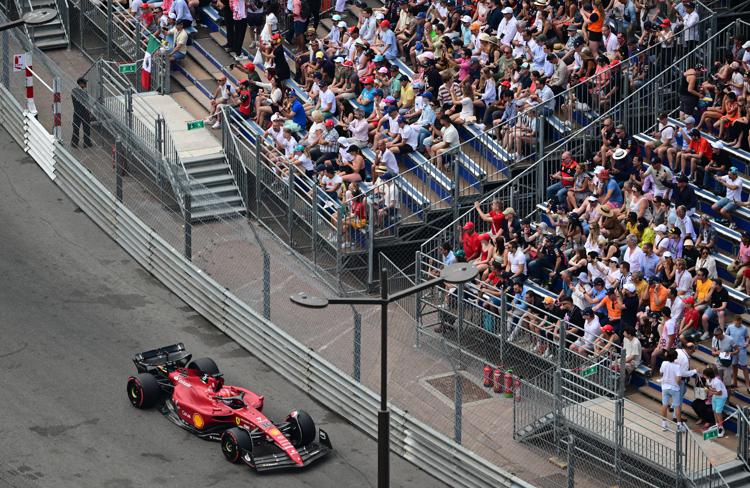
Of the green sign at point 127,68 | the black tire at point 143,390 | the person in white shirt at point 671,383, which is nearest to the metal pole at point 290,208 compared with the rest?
the black tire at point 143,390

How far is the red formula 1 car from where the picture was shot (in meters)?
26.5

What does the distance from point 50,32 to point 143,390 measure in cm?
1454

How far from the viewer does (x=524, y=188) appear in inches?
1293

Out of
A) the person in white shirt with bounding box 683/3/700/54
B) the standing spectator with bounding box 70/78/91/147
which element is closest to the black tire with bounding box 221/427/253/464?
the standing spectator with bounding box 70/78/91/147

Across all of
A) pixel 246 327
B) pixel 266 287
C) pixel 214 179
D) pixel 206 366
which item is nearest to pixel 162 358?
pixel 206 366

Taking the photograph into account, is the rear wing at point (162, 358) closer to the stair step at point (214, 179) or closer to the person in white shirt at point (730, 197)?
the stair step at point (214, 179)

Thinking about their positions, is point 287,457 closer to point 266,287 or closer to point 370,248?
point 266,287

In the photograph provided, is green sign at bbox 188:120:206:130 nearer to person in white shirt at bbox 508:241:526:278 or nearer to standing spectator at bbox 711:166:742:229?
person in white shirt at bbox 508:241:526:278

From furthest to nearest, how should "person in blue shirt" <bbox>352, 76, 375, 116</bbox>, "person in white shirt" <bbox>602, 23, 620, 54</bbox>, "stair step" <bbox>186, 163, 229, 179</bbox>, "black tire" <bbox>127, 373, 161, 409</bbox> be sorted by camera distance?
1. "person in blue shirt" <bbox>352, 76, 375, 116</bbox>
2. "person in white shirt" <bbox>602, 23, 620, 54</bbox>
3. "stair step" <bbox>186, 163, 229, 179</bbox>
4. "black tire" <bbox>127, 373, 161, 409</bbox>

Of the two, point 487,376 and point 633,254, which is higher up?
point 633,254

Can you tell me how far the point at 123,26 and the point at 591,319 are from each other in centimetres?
1522

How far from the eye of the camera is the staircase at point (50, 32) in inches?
1551

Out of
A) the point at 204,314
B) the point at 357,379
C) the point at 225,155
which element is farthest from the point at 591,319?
the point at 225,155

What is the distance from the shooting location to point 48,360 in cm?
2919
